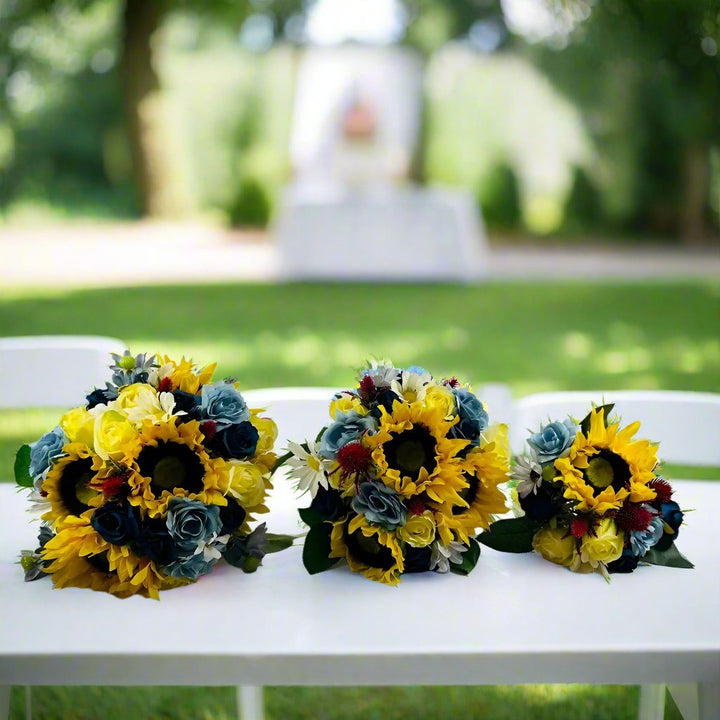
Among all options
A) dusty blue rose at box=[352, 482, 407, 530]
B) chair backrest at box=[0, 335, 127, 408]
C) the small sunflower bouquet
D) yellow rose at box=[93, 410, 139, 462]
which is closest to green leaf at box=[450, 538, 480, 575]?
the small sunflower bouquet

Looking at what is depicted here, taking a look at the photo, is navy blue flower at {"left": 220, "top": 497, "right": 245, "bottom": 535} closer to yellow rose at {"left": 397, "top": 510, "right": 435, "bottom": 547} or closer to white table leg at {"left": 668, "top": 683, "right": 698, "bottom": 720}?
yellow rose at {"left": 397, "top": 510, "right": 435, "bottom": 547}

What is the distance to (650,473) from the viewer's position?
4.37ft

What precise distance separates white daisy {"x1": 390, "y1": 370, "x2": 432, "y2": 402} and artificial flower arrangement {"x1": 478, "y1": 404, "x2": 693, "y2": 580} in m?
0.17

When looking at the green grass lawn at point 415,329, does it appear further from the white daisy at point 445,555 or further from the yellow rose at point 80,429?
the yellow rose at point 80,429

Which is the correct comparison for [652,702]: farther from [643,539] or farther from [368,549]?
[368,549]

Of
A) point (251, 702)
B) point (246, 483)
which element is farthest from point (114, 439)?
point (251, 702)

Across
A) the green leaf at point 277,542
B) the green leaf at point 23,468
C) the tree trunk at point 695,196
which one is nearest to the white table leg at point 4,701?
the green leaf at point 23,468

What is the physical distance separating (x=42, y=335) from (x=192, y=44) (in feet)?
39.6

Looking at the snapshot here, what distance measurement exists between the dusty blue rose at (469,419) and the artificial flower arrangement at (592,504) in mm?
80

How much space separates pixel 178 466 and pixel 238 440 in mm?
84

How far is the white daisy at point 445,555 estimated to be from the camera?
50.1 inches

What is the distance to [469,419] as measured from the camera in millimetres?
1313

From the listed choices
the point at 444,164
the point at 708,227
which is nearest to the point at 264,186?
the point at 444,164

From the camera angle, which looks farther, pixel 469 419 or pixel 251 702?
pixel 251 702
